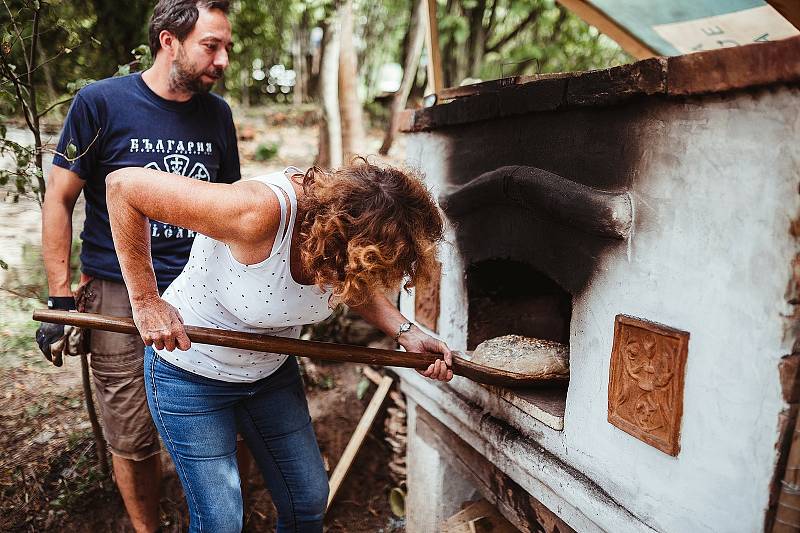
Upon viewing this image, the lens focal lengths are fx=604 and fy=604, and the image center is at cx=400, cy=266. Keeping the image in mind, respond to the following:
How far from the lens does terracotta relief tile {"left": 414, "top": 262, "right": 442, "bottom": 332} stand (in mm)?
2867

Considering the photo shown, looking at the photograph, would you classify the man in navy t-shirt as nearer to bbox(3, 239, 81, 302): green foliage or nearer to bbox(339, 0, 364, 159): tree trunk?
bbox(3, 239, 81, 302): green foliage

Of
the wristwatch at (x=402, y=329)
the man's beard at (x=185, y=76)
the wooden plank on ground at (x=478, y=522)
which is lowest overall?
the wooden plank on ground at (x=478, y=522)

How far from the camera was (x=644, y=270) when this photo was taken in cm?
173

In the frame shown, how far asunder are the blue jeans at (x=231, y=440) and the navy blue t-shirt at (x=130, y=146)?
57cm

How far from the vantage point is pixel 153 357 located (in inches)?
78.5

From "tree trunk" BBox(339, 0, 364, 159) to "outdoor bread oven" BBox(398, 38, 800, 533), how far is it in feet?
11.0

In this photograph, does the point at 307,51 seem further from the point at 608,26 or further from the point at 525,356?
the point at 525,356

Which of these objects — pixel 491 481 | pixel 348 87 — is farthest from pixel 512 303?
pixel 348 87

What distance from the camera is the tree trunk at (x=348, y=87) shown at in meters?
5.71

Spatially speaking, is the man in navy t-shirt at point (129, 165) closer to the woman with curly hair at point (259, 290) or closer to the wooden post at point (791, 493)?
the woman with curly hair at point (259, 290)

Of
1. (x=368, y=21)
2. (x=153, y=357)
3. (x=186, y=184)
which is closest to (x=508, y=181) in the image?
(x=186, y=184)

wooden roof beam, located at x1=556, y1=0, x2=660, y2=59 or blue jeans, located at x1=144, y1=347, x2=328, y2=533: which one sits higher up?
wooden roof beam, located at x1=556, y1=0, x2=660, y2=59

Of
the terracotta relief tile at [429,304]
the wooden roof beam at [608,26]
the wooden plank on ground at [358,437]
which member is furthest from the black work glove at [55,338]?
the wooden roof beam at [608,26]

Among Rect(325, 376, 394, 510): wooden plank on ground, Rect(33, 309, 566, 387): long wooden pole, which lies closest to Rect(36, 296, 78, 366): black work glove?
Rect(33, 309, 566, 387): long wooden pole
